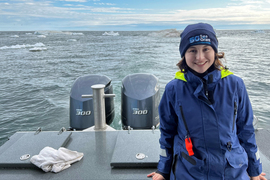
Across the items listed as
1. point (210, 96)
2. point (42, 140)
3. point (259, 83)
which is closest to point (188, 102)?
point (210, 96)

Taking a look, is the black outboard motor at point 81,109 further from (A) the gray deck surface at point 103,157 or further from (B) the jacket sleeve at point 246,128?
(B) the jacket sleeve at point 246,128

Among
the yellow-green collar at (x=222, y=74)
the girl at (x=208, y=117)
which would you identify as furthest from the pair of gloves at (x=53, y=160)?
the yellow-green collar at (x=222, y=74)

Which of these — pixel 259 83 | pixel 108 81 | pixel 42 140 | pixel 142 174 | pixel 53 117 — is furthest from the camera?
pixel 259 83

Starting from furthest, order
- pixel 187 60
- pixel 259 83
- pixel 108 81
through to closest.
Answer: pixel 259 83 → pixel 108 81 → pixel 187 60

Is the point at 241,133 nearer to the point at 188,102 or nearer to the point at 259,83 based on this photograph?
the point at 188,102

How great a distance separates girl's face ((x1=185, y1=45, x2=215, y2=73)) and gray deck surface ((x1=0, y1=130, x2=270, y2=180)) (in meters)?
1.03

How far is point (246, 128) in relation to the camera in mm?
1167

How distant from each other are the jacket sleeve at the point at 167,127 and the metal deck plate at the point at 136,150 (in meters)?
0.54

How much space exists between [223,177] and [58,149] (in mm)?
1497

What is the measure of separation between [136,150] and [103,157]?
0.33 m

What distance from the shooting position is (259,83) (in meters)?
8.12

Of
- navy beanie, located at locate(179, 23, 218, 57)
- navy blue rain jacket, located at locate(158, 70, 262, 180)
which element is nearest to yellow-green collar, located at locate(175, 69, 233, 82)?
navy blue rain jacket, located at locate(158, 70, 262, 180)

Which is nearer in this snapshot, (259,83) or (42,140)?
(42,140)

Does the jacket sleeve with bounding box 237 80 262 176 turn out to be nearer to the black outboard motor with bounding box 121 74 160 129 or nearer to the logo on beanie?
the logo on beanie
